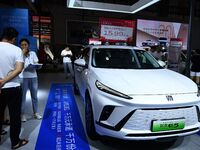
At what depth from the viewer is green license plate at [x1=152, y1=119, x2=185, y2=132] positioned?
8.67 feet

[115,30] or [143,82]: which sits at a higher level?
[115,30]

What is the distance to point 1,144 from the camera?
3.27 metres

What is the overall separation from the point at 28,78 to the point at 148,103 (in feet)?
7.64

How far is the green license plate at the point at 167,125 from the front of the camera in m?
2.64

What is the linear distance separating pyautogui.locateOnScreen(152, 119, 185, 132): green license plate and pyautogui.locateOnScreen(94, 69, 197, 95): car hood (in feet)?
1.15

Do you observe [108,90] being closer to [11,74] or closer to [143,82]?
[143,82]

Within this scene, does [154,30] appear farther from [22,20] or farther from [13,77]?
[13,77]

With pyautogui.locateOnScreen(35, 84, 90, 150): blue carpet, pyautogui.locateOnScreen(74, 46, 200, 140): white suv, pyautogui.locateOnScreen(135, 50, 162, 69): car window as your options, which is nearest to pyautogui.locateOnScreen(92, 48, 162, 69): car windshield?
pyautogui.locateOnScreen(135, 50, 162, 69): car window

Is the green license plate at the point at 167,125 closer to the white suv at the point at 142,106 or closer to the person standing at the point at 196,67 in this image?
the white suv at the point at 142,106

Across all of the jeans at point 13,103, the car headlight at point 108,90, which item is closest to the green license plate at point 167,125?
the car headlight at point 108,90

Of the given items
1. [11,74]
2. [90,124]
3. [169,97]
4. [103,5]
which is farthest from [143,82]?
[103,5]

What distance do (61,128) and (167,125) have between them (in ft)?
6.22

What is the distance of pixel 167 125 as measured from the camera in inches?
106

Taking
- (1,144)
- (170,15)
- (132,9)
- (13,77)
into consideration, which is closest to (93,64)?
(13,77)
